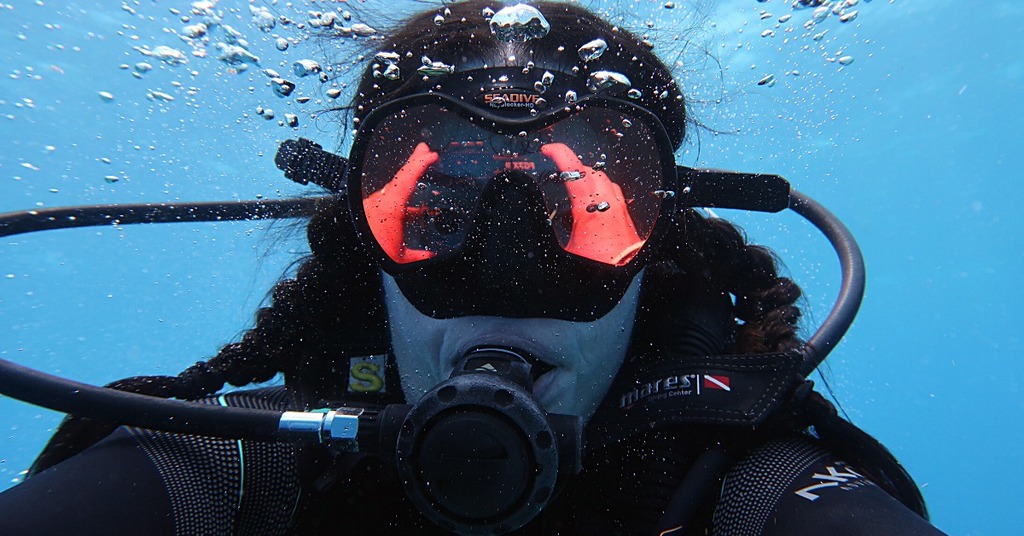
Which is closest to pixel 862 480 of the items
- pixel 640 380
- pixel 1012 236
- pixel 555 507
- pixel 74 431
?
pixel 640 380

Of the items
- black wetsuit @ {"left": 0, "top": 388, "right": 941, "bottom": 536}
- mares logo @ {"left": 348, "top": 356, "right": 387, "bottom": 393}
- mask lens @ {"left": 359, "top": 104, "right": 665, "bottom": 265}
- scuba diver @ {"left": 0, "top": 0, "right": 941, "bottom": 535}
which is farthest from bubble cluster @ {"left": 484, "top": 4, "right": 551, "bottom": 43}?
black wetsuit @ {"left": 0, "top": 388, "right": 941, "bottom": 536}

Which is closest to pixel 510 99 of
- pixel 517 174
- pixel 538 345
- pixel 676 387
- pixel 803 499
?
pixel 517 174

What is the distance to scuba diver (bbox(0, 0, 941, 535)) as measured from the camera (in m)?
1.81

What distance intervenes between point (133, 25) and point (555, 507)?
16.9 feet

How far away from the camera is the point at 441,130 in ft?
7.20

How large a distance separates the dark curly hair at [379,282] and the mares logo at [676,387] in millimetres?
351

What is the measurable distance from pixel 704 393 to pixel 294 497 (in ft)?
5.04

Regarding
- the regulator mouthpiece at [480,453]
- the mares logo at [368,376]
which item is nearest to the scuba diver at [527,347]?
the mares logo at [368,376]

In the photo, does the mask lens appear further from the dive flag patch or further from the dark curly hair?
the dive flag patch

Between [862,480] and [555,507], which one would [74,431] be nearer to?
[555,507]

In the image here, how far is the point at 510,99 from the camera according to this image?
2.12m

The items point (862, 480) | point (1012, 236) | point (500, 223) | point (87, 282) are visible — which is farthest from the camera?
point (1012, 236)

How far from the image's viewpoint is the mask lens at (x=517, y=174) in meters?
2.07

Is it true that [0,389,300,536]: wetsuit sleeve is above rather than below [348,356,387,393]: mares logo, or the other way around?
below
